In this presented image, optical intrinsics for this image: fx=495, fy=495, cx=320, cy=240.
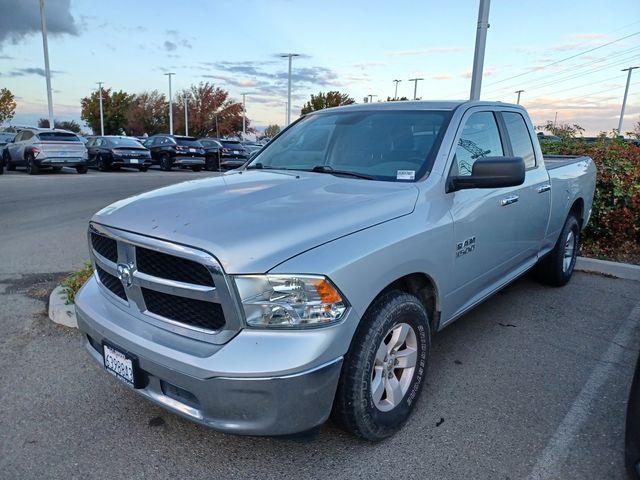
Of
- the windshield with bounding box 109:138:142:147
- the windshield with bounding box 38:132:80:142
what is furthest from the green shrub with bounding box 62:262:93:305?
the windshield with bounding box 109:138:142:147

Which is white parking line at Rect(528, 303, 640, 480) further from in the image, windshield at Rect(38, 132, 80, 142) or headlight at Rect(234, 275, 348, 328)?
windshield at Rect(38, 132, 80, 142)

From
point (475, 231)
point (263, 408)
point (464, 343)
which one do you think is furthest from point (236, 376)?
point (464, 343)

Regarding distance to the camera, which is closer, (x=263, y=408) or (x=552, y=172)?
(x=263, y=408)

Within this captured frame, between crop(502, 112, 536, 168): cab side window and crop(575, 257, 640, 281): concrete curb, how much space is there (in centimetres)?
233

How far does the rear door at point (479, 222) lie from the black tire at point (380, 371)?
1.65 feet

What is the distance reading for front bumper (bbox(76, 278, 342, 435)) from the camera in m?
2.03

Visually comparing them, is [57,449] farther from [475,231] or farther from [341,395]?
[475,231]

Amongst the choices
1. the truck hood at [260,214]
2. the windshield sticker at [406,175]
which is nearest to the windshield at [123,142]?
the truck hood at [260,214]

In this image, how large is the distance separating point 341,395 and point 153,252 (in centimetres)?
111

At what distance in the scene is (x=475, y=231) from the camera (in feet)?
10.6

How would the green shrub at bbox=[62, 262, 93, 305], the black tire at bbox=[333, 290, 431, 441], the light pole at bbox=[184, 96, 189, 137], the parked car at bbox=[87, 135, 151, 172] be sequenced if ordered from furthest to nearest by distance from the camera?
1. the light pole at bbox=[184, 96, 189, 137]
2. the parked car at bbox=[87, 135, 151, 172]
3. the green shrub at bbox=[62, 262, 93, 305]
4. the black tire at bbox=[333, 290, 431, 441]

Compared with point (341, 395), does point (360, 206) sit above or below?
above

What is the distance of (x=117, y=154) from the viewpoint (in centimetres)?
2022

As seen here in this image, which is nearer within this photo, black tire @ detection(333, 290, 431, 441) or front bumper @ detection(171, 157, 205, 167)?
black tire @ detection(333, 290, 431, 441)
